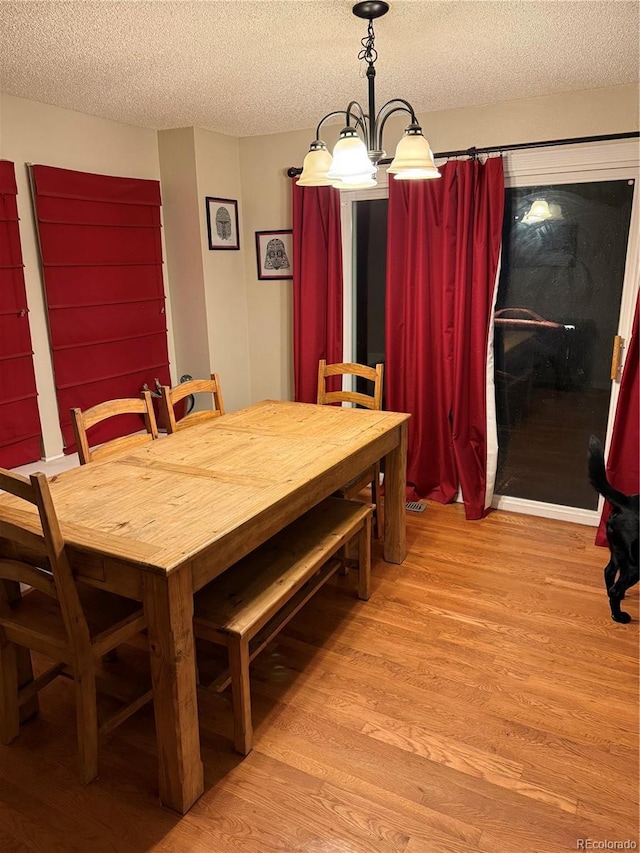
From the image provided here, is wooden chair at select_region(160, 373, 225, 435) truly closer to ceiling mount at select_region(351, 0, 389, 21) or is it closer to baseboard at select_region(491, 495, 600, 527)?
ceiling mount at select_region(351, 0, 389, 21)

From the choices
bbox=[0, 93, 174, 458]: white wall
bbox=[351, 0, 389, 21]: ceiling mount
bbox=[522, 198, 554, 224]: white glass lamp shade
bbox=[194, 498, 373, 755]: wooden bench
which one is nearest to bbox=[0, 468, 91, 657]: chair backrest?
bbox=[194, 498, 373, 755]: wooden bench

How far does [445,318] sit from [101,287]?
2.04 meters

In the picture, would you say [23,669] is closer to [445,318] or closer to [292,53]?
[292,53]

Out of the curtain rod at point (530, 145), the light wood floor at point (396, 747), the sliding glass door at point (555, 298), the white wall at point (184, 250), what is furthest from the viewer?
the white wall at point (184, 250)

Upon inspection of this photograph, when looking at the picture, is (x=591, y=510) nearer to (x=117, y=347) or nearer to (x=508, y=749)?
(x=508, y=749)

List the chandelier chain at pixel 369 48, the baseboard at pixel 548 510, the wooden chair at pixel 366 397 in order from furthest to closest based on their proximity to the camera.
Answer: the baseboard at pixel 548 510, the wooden chair at pixel 366 397, the chandelier chain at pixel 369 48

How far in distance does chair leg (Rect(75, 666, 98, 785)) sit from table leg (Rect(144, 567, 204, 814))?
21cm

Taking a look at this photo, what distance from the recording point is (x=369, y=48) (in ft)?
7.67

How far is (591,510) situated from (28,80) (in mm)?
3733

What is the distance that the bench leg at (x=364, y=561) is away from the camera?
2723mm

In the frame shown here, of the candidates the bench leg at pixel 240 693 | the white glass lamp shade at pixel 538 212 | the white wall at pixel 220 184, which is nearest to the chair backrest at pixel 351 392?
the white wall at pixel 220 184

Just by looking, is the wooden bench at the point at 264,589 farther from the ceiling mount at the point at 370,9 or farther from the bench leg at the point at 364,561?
the ceiling mount at the point at 370,9

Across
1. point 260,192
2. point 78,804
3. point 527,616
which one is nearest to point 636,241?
point 527,616

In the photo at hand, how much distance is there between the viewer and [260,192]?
4027 millimetres
